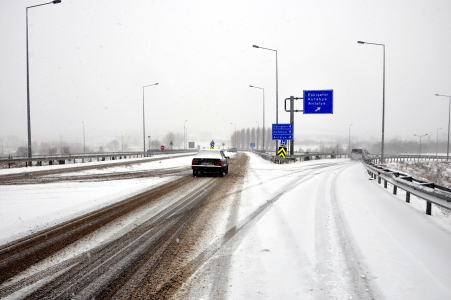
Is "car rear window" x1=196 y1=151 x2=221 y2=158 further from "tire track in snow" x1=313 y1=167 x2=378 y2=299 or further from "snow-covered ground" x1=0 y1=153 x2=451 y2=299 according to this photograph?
"tire track in snow" x1=313 y1=167 x2=378 y2=299

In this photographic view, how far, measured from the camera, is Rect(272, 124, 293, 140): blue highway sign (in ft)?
96.5

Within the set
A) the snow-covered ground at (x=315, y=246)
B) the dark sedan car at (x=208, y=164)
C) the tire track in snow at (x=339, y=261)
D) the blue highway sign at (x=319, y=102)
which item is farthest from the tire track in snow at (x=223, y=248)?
the blue highway sign at (x=319, y=102)

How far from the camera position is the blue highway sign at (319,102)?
27469mm

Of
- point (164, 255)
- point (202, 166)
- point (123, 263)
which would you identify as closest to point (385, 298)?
point (164, 255)

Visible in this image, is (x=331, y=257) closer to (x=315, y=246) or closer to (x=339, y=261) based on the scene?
(x=339, y=261)

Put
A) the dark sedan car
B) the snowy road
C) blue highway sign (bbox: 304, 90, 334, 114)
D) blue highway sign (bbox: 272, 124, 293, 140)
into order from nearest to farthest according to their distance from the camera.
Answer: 1. the snowy road
2. the dark sedan car
3. blue highway sign (bbox: 304, 90, 334, 114)
4. blue highway sign (bbox: 272, 124, 293, 140)

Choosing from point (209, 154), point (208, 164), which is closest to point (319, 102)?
point (209, 154)

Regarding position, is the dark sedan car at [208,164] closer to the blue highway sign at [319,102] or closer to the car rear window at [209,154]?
the car rear window at [209,154]

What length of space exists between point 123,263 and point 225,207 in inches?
169

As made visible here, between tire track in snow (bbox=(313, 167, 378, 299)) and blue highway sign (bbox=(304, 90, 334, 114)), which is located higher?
blue highway sign (bbox=(304, 90, 334, 114))

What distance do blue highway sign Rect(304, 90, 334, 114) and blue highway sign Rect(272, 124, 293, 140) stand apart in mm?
2728

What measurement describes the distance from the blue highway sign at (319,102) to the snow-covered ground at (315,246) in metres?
19.1

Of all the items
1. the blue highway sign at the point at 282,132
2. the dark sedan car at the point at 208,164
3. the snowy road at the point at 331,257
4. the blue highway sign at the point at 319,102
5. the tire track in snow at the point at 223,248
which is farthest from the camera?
the blue highway sign at the point at 282,132

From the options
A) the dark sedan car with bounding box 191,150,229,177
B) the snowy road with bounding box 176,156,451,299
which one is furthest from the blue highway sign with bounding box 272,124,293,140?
the snowy road with bounding box 176,156,451,299
